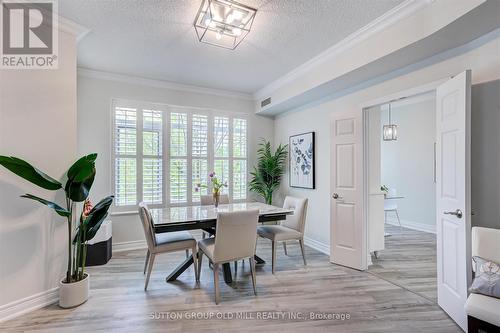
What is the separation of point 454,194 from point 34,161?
12.8ft

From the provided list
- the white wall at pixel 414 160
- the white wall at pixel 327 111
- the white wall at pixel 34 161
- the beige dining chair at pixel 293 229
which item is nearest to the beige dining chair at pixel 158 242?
the white wall at pixel 34 161

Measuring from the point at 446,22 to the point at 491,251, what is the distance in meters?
1.86

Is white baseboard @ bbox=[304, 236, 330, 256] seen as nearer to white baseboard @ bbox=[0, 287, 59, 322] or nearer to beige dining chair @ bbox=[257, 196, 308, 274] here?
beige dining chair @ bbox=[257, 196, 308, 274]

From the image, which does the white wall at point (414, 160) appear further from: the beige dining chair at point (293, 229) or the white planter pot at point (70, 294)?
the white planter pot at point (70, 294)

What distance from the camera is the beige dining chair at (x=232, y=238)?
8.04 ft

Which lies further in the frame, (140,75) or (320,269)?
(140,75)

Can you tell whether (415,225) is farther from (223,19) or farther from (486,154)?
(223,19)

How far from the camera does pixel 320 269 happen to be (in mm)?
3314

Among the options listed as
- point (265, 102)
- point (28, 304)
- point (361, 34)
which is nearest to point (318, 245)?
point (265, 102)

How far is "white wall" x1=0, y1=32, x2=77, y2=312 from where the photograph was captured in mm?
2217

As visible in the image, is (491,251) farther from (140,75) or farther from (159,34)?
(140,75)

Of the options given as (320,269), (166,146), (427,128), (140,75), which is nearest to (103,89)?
(140,75)

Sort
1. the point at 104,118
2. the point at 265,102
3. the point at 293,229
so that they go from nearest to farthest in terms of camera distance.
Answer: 1. the point at 293,229
2. the point at 104,118
3. the point at 265,102

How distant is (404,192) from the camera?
5.84 meters
